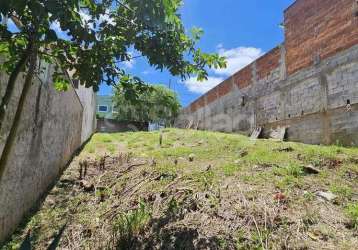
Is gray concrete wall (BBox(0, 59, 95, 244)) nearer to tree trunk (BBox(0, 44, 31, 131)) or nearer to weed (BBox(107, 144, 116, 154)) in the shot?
tree trunk (BBox(0, 44, 31, 131))

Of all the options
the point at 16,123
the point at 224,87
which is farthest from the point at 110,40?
the point at 224,87

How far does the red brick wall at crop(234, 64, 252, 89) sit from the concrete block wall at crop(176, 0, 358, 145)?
1.8 inches

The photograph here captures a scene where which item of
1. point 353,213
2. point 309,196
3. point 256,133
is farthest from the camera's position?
point 256,133

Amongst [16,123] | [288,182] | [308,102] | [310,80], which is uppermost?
[310,80]

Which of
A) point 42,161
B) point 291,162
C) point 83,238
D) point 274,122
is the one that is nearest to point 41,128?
point 42,161

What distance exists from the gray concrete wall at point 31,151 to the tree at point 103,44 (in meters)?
0.50

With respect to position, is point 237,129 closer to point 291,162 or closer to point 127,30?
point 291,162

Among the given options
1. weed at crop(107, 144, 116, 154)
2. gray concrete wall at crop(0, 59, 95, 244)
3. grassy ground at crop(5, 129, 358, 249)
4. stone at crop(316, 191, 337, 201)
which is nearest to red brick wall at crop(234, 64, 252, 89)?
weed at crop(107, 144, 116, 154)

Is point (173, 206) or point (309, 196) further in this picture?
point (309, 196)

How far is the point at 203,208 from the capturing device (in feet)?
14.0

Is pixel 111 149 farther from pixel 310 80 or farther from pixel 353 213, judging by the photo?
pixel 353 213

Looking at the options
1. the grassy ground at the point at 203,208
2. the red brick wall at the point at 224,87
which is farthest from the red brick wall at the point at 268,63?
the grassy ground at the point at 203,208

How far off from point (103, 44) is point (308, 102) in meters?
9.38

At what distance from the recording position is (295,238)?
3.55 meters
